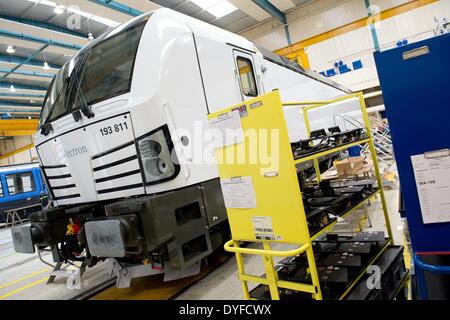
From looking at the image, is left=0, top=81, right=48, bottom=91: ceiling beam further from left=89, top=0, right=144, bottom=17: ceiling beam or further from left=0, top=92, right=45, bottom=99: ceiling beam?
left=89, top=0, right=144, bottom=17: ceiling beam

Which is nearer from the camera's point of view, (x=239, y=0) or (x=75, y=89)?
(x=75, y=89)

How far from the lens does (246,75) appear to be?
3963mm

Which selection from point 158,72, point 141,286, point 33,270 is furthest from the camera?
point 33,270

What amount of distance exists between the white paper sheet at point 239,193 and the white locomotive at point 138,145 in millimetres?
671

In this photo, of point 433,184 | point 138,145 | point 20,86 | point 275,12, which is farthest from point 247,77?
point 20,86

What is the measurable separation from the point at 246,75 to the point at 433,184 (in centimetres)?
300

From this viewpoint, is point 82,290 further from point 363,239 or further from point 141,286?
point 363,239

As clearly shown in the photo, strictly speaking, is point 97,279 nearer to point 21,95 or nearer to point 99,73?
point 99,73

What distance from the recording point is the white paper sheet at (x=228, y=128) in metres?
2.08

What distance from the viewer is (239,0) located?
9781 millimetres

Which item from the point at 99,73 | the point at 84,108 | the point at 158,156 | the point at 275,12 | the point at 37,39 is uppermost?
the point at 275,12

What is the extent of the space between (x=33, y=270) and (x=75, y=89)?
3.66m

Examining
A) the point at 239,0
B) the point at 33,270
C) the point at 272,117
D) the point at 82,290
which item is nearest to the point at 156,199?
the point at 272,117

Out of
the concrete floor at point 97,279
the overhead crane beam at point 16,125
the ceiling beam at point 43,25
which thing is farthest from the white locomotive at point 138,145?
the overhead crane beam at point 16,125
